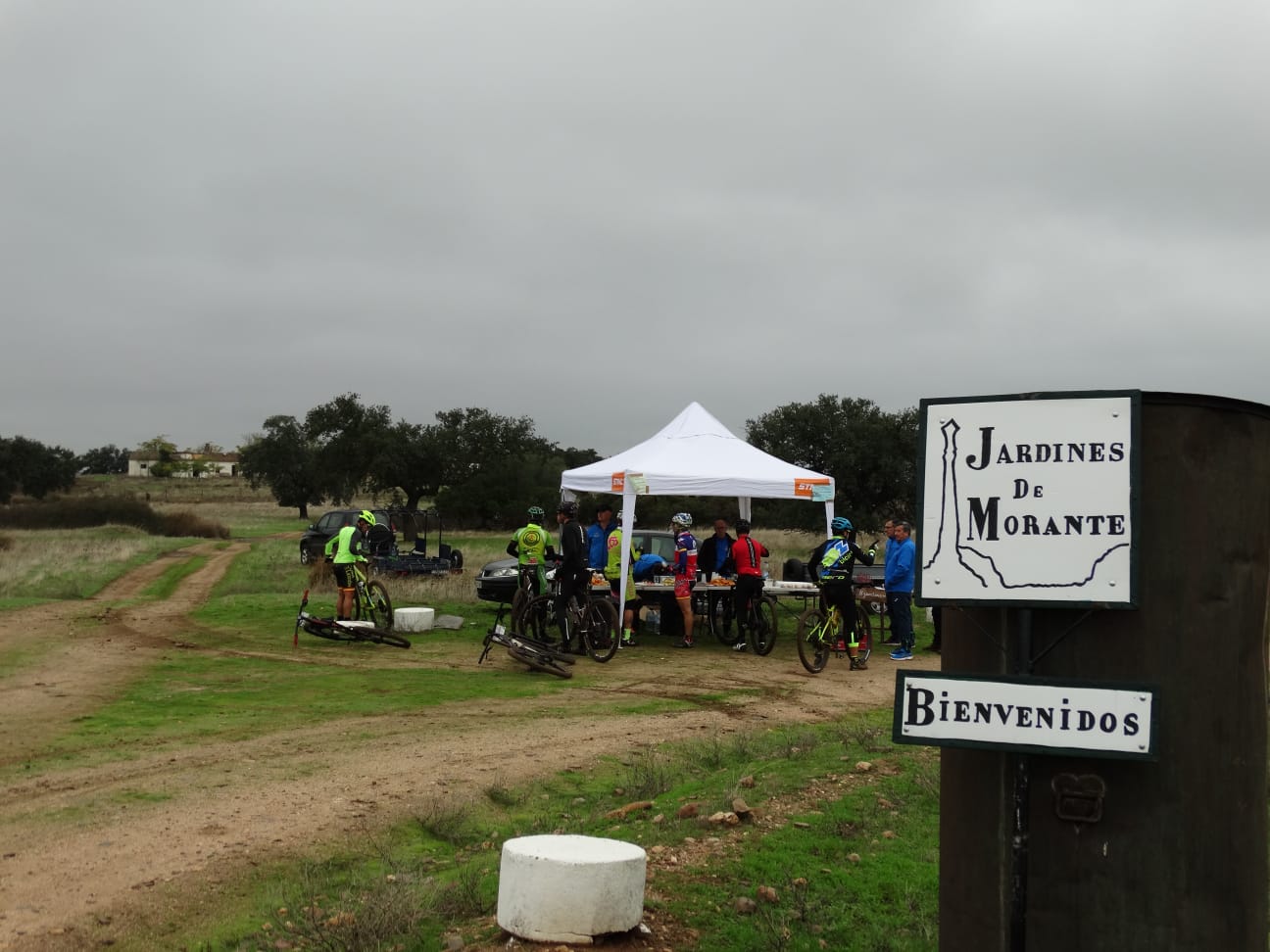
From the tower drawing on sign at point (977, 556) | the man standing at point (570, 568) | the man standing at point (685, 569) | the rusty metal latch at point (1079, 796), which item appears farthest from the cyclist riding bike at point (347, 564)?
the rusty metal latch at point (1079, 796)

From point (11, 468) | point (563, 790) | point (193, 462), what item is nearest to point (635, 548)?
point (563, 790)

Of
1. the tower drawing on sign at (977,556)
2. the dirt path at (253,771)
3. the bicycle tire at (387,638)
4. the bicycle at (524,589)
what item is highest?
the tower drawing on sign at (977,556)

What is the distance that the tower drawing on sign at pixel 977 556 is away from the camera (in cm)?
343

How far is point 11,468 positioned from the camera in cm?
8062

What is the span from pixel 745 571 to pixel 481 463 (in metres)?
49.5

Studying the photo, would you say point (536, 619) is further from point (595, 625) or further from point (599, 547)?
point (595, 625)

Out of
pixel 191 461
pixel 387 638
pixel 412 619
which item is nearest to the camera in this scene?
pixel 387 638

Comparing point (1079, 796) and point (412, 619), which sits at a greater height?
point (1079, 796)

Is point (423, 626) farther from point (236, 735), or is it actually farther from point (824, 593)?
point (236, 735)

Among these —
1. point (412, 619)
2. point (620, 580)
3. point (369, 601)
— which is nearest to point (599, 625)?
point (620, 580)

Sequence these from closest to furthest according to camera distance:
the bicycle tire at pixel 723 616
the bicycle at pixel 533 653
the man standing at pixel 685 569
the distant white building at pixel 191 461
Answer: the bicycle at pixel 533 653, the man standing at pixel 685 569, the bicycle tire at pixel 723 616, the distant white building at pixel 191 461

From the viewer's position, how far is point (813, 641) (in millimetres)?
15492

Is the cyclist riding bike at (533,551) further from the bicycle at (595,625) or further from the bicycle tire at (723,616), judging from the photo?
the bicycle tire at (723,616)

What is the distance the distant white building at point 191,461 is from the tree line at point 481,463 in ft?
155
